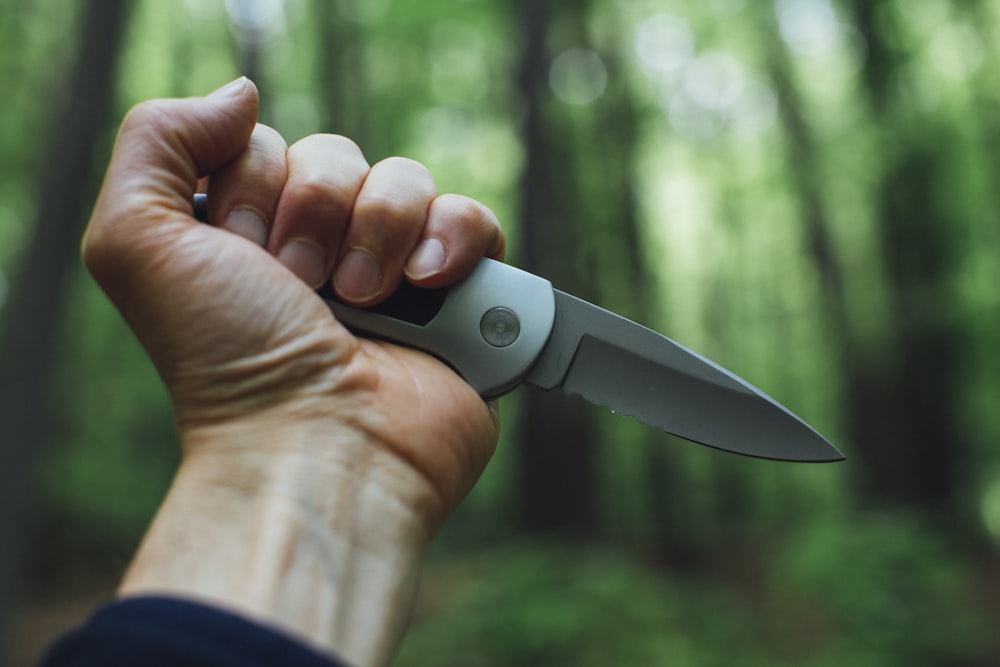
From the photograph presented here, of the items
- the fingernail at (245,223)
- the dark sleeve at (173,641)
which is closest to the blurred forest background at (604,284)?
the fingernail at (245,223)

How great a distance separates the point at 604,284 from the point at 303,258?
1218 cm

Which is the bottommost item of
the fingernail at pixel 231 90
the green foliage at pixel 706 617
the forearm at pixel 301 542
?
the green foliage at pixel 706 617

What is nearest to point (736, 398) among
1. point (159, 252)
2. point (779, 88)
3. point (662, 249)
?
point (159, 252)

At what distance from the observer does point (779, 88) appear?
1298cm

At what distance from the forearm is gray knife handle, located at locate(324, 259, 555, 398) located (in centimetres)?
26

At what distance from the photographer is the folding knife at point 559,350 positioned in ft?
4.91

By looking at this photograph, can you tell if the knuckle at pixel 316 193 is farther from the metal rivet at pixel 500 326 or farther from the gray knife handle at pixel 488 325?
the metal rivet at pixel 500 326

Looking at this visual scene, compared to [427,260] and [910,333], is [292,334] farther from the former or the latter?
[910,333]

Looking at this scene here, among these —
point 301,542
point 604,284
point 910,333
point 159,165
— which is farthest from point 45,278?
point 604,284

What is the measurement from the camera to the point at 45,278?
486 cm

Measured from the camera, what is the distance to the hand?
1.25m

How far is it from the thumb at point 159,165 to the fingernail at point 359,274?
293mm

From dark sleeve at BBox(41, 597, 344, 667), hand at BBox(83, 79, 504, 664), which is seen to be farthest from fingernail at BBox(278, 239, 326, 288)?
dark sleeve at BBox(41, 597, 344, 667)

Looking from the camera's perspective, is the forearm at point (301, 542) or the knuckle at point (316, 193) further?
the knuckle at point (316, 193)
